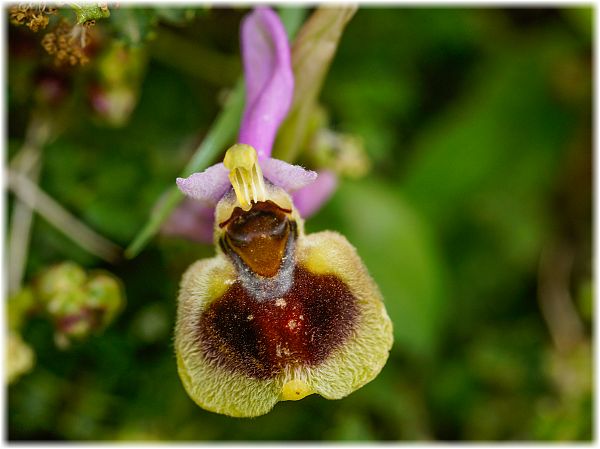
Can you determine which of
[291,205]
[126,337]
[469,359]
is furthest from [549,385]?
[291,205]

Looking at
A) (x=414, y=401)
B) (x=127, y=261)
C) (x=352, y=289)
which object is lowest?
(x=414, y=401)

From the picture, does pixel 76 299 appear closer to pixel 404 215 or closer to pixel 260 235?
pixel 260 235

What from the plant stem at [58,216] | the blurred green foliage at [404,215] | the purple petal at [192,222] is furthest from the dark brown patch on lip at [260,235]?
the plant stem at [58,216]

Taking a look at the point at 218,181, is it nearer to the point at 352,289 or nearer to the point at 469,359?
the point at 352,289

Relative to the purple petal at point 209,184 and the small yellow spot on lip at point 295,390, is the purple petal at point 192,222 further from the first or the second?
the small yellow spot on lip at point 295,390

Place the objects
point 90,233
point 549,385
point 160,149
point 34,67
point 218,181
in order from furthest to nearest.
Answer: point 549,385, point 160,149, point 90,233, point 34,67, point 218,181

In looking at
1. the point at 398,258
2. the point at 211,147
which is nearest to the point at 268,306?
the point at 211,147
